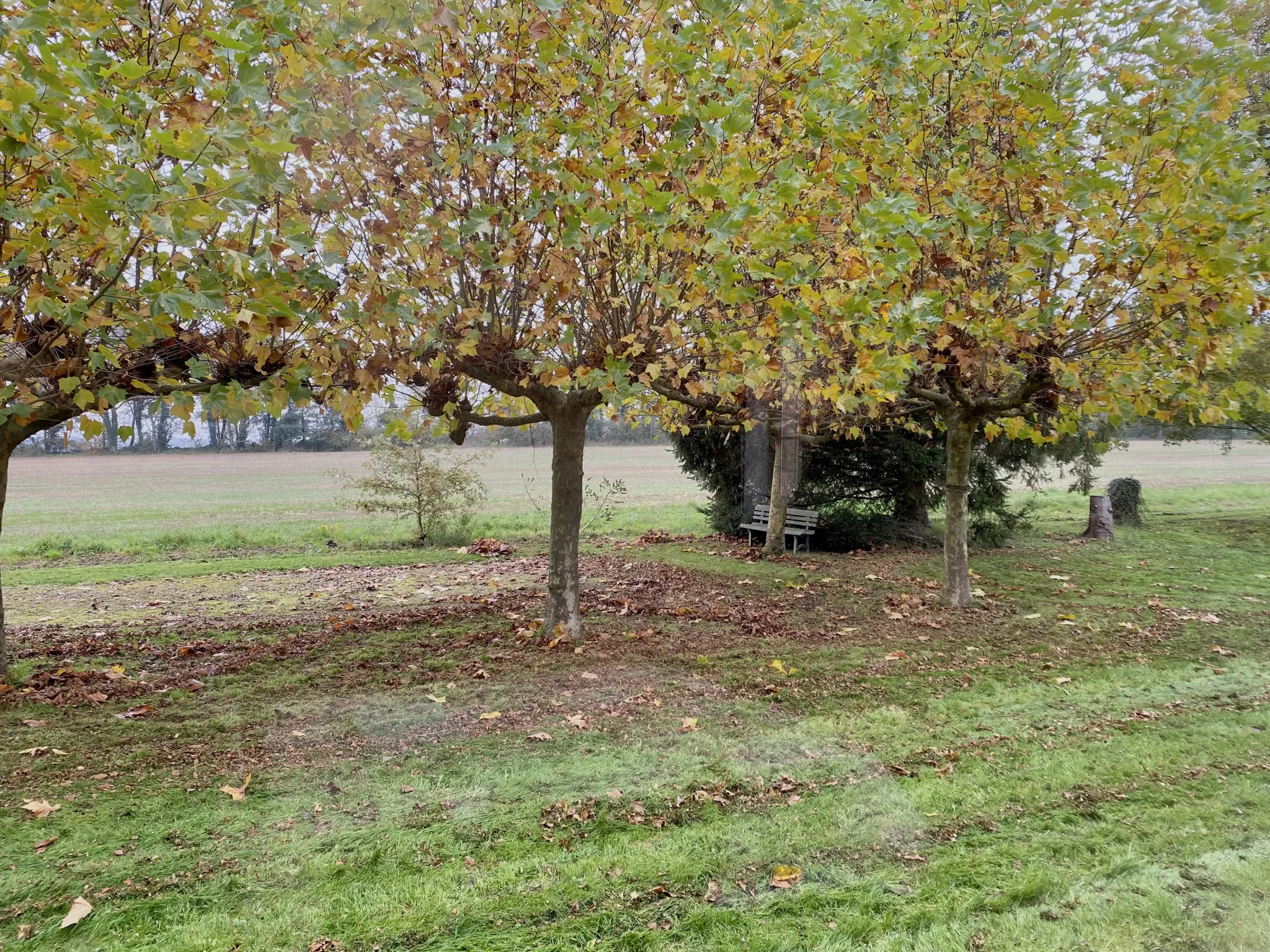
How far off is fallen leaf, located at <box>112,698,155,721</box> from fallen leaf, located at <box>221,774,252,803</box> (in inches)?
60.4

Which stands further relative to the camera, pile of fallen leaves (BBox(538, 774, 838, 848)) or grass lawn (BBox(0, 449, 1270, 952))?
pile of fallen leaves (BBox(538, 774, 838, 848))

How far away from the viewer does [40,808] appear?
3727 mm

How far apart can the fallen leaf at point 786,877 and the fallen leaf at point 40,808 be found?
11.8 ft

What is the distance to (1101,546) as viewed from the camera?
13.6 meters

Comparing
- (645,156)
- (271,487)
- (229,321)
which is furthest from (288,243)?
(271,487)

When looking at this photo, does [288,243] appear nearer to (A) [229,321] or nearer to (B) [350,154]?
(A) [229,321]

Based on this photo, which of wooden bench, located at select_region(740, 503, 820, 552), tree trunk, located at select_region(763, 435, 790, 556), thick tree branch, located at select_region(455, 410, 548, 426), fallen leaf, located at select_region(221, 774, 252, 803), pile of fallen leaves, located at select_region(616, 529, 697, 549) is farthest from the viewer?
pile of fallen leaves, located at select_region(616, 529, 697, 549)

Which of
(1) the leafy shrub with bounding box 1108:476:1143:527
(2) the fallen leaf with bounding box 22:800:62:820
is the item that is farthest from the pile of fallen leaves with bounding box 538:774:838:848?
(1) the leafy shrub with bounding box 1108:476:1143:527

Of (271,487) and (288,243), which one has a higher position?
(288,243)

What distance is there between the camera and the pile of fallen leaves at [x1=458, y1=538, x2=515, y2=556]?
1355 cm

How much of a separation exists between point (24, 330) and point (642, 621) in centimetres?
562

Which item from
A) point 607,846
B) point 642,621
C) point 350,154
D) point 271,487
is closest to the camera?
point 607,846

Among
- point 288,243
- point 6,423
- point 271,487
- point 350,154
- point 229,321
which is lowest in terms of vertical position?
point 271,487

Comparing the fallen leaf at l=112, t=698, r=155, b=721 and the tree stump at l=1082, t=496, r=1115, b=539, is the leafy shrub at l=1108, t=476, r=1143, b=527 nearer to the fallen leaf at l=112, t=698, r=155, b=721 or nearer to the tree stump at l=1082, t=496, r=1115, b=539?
the tree stump at l=1082, t=496, r=1115, b=539
